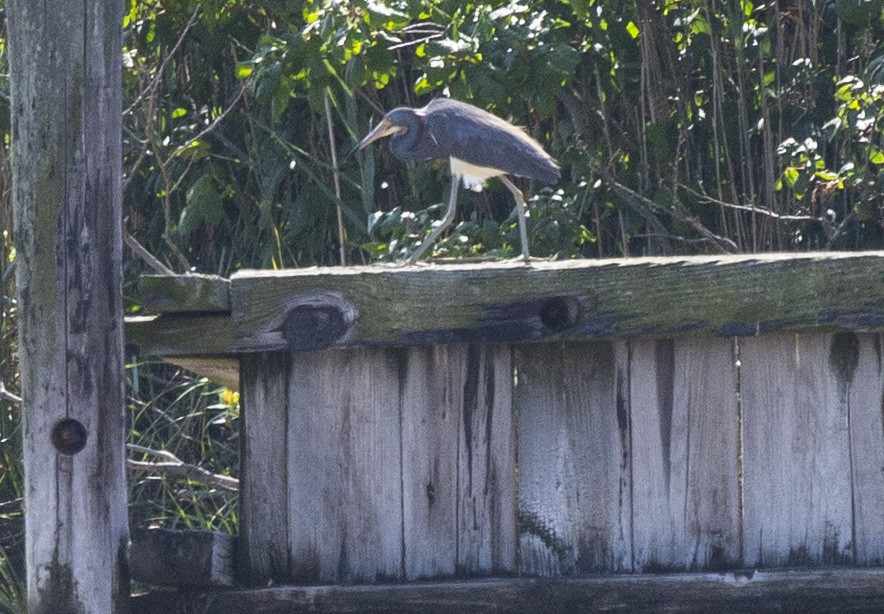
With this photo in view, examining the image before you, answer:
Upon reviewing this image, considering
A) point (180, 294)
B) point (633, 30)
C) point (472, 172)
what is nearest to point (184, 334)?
point (180, 294)

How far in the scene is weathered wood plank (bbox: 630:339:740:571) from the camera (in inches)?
117

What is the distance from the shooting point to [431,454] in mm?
2977

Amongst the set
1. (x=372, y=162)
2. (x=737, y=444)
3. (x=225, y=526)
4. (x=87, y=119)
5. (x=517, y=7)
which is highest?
(x=517, y=7)

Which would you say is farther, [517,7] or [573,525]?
[517,7]

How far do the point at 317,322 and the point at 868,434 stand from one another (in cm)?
120

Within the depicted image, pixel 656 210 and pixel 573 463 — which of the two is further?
pixel 656 210

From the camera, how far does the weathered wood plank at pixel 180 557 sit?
2.92 metres

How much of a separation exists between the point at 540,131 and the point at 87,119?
11.8 ft

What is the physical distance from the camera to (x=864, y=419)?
296 centimetres

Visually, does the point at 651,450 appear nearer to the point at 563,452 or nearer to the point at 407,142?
the point at 563,452

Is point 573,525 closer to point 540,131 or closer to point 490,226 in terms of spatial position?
point 490,226

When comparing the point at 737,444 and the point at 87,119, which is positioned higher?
the point at 87,119

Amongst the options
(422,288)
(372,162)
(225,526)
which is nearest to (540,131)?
(372,162)

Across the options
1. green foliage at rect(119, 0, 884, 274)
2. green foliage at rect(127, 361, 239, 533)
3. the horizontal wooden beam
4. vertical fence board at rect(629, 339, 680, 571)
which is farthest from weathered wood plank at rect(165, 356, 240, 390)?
green foliage at rect(127, 361, 239, 533)
